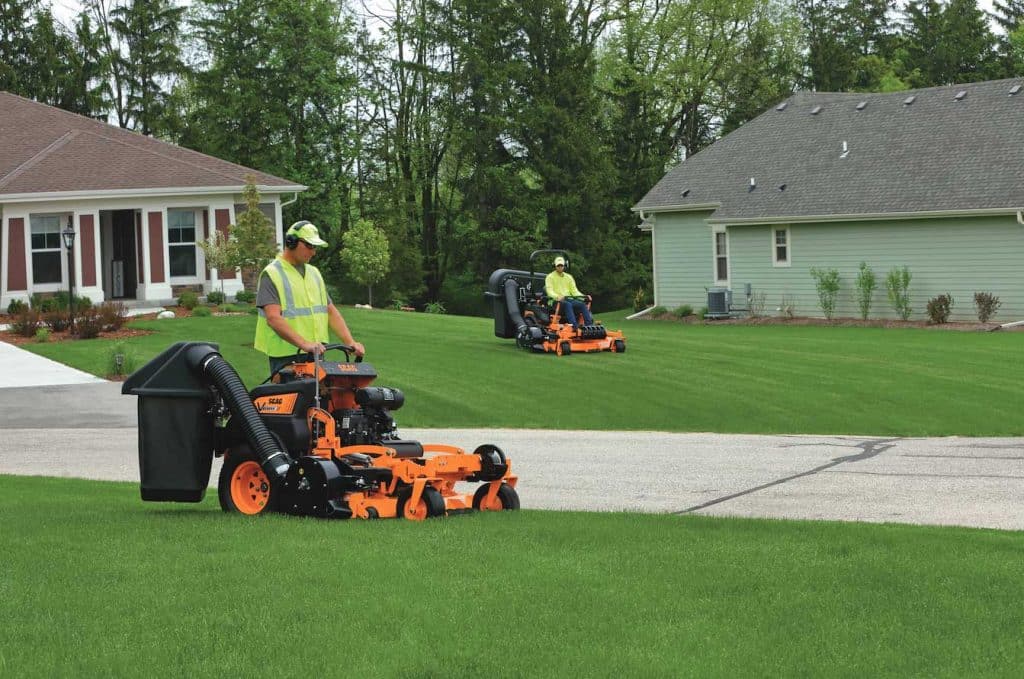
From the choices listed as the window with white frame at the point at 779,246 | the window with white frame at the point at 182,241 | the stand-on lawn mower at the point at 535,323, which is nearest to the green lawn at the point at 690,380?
the stand-on lawn mower at the point at 535,323

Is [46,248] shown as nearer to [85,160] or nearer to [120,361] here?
[85,160]

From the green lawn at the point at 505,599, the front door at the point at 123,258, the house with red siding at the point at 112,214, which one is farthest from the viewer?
the front door at the point at 123,258

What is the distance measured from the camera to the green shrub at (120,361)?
24.6m

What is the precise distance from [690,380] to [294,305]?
12873mm

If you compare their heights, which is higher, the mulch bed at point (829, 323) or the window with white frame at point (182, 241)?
the window with white frame at point (182, 241)

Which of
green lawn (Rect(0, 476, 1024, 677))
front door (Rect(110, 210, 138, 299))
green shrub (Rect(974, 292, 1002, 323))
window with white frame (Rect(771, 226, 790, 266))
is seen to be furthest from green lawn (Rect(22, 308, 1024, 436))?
window with white frame (Rect(771, 226, 790, 266))

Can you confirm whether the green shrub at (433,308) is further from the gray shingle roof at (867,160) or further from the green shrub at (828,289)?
the green shrub at (828,289)

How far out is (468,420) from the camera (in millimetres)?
19922

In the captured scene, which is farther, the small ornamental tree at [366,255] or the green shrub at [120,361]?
the small ornamental tree at [366,255]

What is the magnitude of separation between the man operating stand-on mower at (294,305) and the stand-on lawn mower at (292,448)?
0.79 feet

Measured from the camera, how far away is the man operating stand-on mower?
10.4 meters

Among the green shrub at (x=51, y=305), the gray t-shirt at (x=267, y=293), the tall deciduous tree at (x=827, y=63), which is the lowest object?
the gray t-shirt at (x=267, y=293)

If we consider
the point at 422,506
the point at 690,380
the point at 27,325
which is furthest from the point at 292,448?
the point at 27,325

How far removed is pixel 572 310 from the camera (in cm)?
2655
